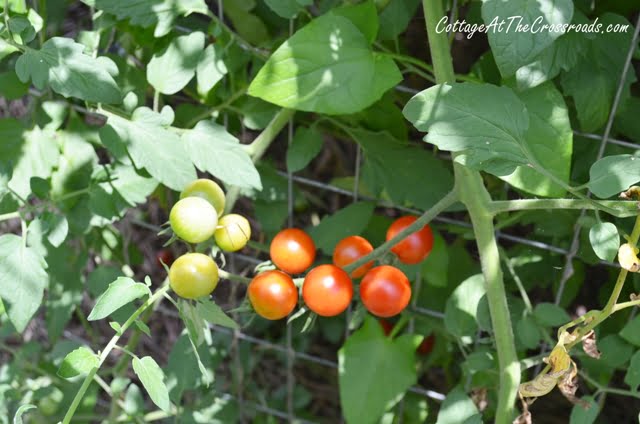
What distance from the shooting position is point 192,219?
91 cm

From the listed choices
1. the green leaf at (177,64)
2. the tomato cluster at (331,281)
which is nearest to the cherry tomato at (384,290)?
the tomato cluster at (331,281)

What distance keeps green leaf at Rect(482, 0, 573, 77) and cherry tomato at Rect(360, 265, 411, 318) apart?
273mm

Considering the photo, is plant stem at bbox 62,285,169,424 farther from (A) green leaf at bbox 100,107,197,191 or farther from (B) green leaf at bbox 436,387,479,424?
(B) green leaf at bbox 436,387,479,424

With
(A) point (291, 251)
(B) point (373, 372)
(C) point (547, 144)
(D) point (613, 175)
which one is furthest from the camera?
(B) point (373, 372)

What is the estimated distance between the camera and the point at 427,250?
40.5 inches

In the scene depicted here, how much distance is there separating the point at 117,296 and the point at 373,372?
39 centimetres

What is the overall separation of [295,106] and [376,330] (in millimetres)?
346

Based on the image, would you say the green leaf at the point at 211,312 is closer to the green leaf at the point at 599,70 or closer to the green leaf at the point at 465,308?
the green leaf at the point at 465,308

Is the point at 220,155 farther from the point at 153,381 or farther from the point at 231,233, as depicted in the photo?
the point at 153,381

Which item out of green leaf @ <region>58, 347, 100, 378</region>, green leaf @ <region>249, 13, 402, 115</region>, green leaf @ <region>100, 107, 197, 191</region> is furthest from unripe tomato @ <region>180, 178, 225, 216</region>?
green leaf @ <region>58, 347, 100, 378</region>

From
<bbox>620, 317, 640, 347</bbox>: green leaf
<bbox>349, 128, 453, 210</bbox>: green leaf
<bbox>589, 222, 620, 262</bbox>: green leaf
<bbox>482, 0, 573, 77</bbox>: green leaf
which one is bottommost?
<bbox>620, 317, 640, 347</bbox>: green leaf

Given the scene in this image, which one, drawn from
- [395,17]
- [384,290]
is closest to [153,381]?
[384,290]

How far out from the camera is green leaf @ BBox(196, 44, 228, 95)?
1040 millimetres

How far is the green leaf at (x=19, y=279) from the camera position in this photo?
3.20 feet
